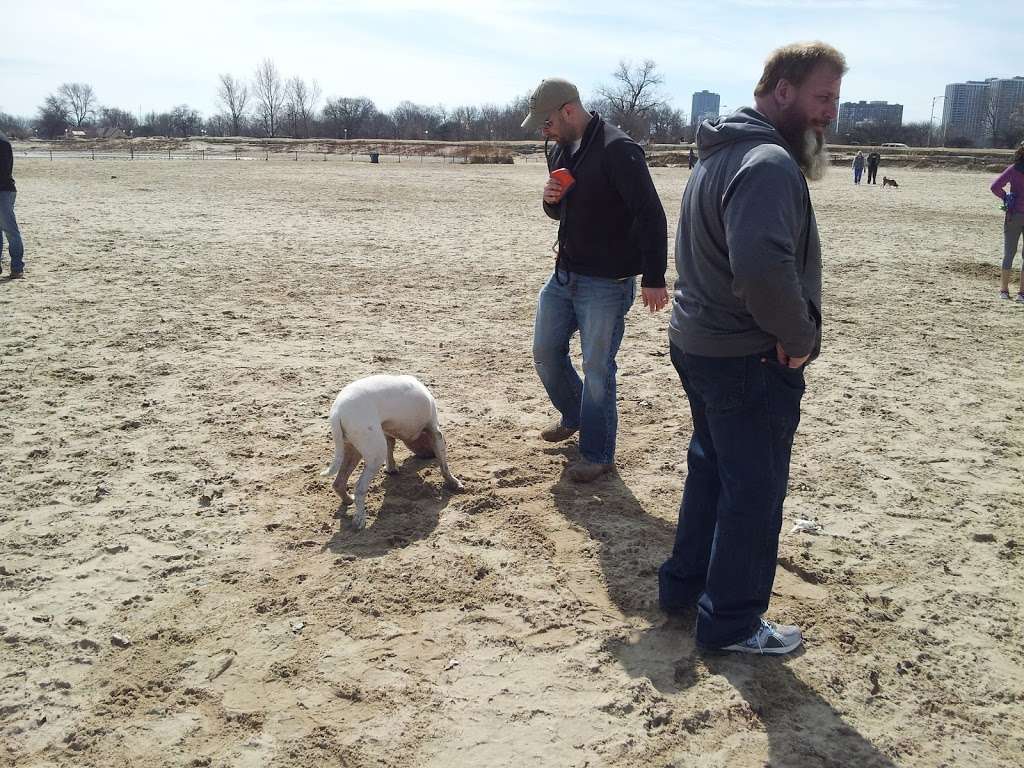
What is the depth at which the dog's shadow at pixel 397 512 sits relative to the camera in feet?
13.7

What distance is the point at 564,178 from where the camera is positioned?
4473 mm

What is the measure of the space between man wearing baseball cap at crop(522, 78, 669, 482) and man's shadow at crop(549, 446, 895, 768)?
690mm

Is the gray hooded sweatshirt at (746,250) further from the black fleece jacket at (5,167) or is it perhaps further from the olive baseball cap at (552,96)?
the black fleece jacket at (5,167)

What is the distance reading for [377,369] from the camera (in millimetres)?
6922

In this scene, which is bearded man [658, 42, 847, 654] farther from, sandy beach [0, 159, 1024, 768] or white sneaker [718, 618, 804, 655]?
sandy beach [0, 159, 1024, 768]

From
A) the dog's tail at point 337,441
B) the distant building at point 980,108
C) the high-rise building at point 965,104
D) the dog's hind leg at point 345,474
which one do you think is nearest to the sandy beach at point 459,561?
the dog's hind leg at point 345,474

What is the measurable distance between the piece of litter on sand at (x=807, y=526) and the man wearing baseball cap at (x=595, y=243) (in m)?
1.16

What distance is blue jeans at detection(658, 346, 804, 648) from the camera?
292 centimetres

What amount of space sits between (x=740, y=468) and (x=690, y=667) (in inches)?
34.9

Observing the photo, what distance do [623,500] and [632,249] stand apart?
1487 mm

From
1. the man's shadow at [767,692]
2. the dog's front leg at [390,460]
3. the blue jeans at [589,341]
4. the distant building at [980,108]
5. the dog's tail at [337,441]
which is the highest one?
the distant building at [980,108]

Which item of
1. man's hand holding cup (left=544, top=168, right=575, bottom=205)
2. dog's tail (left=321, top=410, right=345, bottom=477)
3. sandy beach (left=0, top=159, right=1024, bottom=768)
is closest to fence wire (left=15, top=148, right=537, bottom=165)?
sandy beach (left=0, top=159, right=1024, bottom=768)

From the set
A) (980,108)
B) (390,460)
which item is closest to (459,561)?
(390,460)

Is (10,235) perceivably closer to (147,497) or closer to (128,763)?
(147,497)
